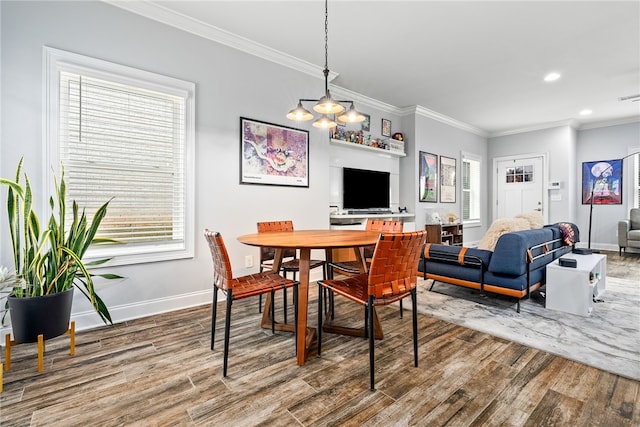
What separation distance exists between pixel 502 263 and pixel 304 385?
209 cm

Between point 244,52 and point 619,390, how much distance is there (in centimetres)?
400

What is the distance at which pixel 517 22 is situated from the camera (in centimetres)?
300

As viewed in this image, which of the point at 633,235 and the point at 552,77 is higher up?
the point at 552,77

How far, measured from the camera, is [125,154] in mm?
2654

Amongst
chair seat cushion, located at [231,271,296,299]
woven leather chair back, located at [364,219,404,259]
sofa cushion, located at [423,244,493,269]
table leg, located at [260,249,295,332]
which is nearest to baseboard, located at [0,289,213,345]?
table leg, located at [260,249,295,332]

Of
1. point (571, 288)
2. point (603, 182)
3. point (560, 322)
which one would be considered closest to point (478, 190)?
point (603, 182)

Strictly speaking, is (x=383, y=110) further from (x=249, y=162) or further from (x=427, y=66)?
(x=249, y=162)

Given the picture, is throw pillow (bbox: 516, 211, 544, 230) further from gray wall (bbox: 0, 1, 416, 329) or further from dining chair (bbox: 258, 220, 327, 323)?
dining chair (bbox: 258, 220, 327, 323)

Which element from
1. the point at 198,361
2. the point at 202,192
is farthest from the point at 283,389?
the point at 202,192

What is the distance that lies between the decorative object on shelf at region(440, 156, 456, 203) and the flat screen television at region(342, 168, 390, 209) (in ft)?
4.72

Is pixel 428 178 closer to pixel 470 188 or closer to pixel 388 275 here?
pixel 470 188

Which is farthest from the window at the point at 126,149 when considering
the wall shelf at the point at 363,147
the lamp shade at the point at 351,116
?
the wall shelf at the point at 363,147

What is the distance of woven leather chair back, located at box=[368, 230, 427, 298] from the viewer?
1638mm

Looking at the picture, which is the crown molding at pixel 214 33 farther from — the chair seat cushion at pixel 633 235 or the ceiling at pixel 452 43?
the chair seat cushion at pixel 633 235
